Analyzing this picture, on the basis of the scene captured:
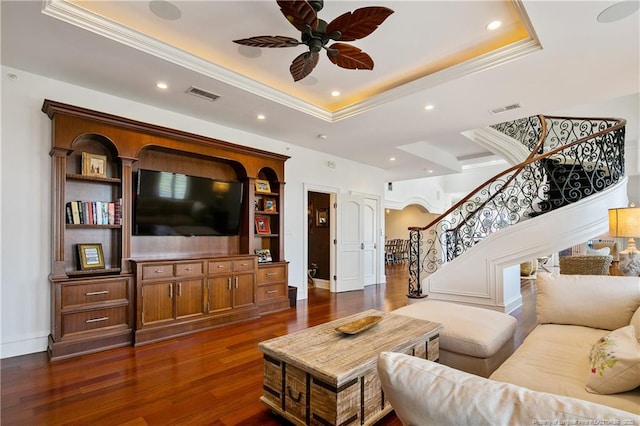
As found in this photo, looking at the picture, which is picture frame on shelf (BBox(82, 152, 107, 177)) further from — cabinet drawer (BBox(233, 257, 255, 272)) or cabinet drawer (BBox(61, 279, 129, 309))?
cabinet drawer (BBox(233, 257, 255, 272))

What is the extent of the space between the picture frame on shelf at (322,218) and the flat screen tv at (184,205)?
2.53 meters

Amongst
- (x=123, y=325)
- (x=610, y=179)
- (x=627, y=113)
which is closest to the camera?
(x=123, y=325)

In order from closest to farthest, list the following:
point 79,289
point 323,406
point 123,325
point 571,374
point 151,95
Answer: point 571,374
point 323,406
point 79,289
point 123,325
point 151,95

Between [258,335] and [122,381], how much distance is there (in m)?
1.49

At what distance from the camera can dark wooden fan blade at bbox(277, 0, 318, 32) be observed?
2.00 metres

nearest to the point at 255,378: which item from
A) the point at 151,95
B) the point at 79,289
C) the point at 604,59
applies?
the point at 79,289

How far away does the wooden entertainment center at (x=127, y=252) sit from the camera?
3244mm

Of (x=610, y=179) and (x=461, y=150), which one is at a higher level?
(x=461, y=150)

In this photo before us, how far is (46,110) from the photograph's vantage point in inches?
129

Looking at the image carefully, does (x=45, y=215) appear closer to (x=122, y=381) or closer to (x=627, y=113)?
(x=122, y=381)

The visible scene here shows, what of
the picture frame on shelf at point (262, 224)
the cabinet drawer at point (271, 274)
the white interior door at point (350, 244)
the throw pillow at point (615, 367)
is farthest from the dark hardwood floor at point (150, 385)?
the white interior door at point (350, 244)

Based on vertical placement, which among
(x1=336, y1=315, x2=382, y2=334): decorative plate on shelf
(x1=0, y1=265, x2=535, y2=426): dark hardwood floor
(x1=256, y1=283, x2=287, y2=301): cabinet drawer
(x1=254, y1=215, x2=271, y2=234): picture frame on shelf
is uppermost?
(x1=254, y1=215, x2=271, y2=234): picture frame on shelf

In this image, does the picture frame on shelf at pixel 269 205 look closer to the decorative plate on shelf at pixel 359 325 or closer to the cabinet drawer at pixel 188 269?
the cabinet drawer at pixel 188 269

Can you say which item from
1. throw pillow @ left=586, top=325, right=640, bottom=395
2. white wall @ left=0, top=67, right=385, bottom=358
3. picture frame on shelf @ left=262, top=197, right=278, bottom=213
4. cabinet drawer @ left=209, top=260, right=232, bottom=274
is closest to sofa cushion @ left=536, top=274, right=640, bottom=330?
throw pillow @ left=586, top=325, right=640, bottom=395
